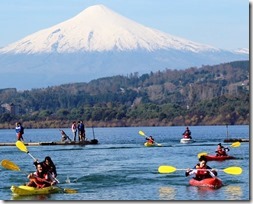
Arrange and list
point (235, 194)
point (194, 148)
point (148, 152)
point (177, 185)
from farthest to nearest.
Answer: point (194, 148)
point (148, 152)
point (177, 185)
point (235, 194)

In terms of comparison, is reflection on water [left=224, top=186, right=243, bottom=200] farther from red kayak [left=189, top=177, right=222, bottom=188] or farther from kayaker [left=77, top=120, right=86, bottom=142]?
kayaker [left=77, top=120, right=86, bottom=142]

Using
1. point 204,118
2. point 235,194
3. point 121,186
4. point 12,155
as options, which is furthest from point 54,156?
point 204,118

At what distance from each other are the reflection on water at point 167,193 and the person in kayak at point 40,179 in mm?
3732

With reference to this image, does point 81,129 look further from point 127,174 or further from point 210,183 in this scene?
Result: point 210,183

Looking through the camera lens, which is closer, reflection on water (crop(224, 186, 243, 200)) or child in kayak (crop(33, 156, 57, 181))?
reflection on water (crop(224, 186, 243, 200))

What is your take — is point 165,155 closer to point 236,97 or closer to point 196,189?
point 196,189

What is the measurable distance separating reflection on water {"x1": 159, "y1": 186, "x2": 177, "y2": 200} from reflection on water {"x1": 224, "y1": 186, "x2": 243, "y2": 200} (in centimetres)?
176

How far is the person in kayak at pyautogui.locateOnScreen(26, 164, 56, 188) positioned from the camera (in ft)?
102

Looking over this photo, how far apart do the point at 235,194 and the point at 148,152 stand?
26.6 metres

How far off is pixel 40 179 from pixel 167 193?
4311mm

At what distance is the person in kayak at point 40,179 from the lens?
102 ft

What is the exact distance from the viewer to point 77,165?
4528cm

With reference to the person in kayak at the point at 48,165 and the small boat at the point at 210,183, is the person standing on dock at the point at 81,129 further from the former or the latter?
the person in kayak at the point at 48,165

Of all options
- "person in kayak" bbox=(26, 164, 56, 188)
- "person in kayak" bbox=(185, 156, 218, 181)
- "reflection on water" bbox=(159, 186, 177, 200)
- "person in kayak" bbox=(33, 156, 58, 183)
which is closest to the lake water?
"reflection on water" bbox=(159, 186, 177, 200)
